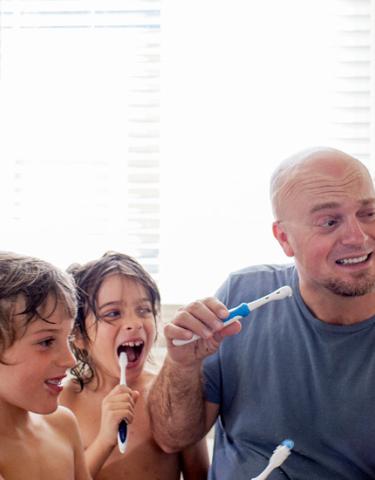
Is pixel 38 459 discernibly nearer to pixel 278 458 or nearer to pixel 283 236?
pixel 278 458

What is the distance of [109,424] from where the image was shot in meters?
1.47

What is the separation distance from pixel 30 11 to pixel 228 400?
1336mm

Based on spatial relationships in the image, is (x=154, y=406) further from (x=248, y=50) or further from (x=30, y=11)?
(x=30, y=11)

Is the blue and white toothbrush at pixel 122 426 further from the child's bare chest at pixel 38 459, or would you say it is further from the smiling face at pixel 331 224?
the smiling face at pixel 331 224

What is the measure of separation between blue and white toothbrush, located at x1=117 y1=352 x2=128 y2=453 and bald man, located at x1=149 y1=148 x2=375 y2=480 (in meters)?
0.08

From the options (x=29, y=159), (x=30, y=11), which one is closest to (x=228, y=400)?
(x=29, y=159)

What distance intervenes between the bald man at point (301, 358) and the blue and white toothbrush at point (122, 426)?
0.26ft

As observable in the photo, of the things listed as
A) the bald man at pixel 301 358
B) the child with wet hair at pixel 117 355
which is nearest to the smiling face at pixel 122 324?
the child with wet hair at pixel 117 355

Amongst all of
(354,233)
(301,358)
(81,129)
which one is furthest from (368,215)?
(81,129)

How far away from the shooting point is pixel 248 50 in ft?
7.06

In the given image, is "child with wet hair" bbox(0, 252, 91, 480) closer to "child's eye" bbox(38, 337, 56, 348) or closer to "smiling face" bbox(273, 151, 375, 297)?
"child's eye" bbox(38, 337, 56, 348)

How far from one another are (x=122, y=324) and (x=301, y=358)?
1.30 ft

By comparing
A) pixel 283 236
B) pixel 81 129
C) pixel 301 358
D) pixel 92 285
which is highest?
pixel 81 129


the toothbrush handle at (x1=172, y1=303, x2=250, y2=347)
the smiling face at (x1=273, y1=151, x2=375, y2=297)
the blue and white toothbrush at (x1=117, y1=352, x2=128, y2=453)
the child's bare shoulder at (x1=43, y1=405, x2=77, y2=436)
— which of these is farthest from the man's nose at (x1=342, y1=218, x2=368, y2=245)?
the child's bare shoulder at (x1=43, y1=405, x2=77, y2=436)
